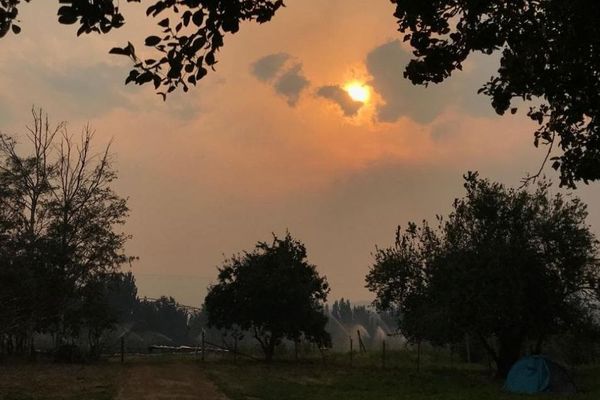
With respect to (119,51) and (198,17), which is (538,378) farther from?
(119,51)

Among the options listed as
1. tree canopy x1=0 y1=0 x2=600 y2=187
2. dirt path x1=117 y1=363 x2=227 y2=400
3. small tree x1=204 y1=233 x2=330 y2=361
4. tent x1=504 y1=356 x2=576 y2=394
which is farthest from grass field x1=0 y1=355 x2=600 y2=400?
tree canopy x1=0 y1=0 x2=600 y2=187

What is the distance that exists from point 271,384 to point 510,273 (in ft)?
40.2

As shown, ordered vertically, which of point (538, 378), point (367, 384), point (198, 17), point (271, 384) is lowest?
point (367, 384)

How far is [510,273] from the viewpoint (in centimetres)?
2527

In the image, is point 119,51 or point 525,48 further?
point 525,48

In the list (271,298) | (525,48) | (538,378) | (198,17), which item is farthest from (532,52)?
(271,298)

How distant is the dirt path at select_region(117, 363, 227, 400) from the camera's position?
17.8 m

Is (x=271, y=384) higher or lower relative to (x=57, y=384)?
lower

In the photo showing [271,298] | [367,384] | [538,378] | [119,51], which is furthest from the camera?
[271,298]

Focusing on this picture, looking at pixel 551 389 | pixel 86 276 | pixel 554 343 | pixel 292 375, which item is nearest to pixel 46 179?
pixel 86 276

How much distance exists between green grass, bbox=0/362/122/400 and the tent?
15.8 meters

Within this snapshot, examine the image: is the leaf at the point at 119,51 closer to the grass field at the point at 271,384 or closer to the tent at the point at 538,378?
the grass field at the point at 271,384

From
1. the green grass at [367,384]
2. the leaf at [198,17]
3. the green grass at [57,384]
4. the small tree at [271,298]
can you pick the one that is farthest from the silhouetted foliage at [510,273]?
the leaf at [198,17]

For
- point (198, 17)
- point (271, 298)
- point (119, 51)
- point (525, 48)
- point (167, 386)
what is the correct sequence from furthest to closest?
point (271, 298), point (167, 386), point (525, 48), point (198, 17), point (119, 51)
